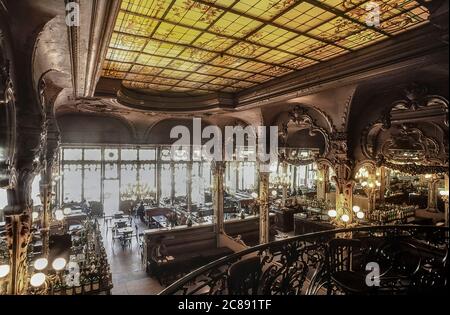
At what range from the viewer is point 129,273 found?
9.46 m

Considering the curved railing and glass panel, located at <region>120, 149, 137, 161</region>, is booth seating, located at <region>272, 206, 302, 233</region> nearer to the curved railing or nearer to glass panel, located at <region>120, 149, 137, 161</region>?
glass panel, located at <region>120, 149, 137, 161</region>

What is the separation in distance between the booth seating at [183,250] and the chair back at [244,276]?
657cm

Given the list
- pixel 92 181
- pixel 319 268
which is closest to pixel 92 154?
pixel 92 181

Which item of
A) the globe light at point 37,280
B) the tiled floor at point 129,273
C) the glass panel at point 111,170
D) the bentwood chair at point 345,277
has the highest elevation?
the glass panel at point 111,170

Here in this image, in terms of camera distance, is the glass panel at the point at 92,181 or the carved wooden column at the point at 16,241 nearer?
the carved wooden column at the point at 16,241

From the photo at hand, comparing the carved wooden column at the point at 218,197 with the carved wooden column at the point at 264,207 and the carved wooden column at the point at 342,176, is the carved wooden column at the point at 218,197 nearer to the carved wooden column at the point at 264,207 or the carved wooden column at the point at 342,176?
the carved wooden column at the point at 264,207

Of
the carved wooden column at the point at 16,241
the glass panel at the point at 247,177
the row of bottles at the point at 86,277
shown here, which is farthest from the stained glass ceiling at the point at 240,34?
the glass panel at the point at 247,177

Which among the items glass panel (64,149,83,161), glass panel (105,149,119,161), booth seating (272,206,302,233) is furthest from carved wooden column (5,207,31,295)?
glass panel (105,149,119,161)

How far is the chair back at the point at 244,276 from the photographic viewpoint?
2916 mm

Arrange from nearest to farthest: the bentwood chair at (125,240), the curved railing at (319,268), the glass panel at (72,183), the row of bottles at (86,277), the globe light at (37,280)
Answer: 1. the curved railing at (319,268)
2. the globe light at (37,280)
3. the row of bottles at (86,277)
4. the bentwood chair at (125,240)
5. the glass panel at (72,183)

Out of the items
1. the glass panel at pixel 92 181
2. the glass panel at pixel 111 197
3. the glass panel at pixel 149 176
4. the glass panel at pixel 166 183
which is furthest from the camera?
the glass panel at pixel 166 183

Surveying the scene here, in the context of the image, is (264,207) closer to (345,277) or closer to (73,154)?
(345,277)

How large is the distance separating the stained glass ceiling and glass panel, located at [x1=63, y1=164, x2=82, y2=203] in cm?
1212
